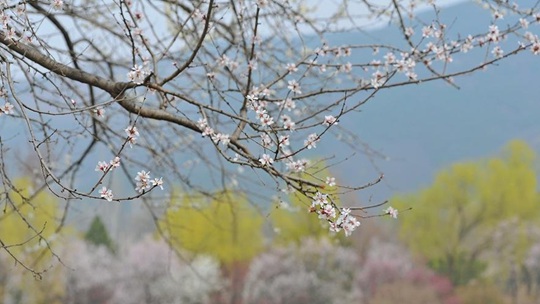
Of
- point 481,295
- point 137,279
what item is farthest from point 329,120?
point 137,279

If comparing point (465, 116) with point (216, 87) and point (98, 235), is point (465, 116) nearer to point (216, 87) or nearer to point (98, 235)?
point (98, 235)

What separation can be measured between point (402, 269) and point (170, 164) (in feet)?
50.4

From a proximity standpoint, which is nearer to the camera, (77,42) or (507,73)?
(77,42)

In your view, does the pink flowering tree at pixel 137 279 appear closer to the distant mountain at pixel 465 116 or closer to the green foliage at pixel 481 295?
the green foliage at pixel 481 295

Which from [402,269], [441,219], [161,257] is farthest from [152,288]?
[441,219]

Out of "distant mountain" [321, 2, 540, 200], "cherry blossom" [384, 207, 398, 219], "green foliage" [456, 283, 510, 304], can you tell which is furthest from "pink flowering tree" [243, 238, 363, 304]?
"distant mountain" [321, 2, 540, 200]

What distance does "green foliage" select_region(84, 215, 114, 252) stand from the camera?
2069cm

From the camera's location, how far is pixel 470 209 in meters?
22.0

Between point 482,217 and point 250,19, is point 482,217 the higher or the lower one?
the higher one

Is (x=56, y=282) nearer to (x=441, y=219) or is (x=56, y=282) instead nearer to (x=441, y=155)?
(x=441, y=219)

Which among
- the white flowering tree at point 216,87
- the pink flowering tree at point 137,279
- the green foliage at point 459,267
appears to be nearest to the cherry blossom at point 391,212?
the white flowering tree at point 216,87

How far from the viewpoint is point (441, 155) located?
53531mm

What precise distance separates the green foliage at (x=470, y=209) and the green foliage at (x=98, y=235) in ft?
27.3

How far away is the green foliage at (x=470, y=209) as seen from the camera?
2114 centimetres
